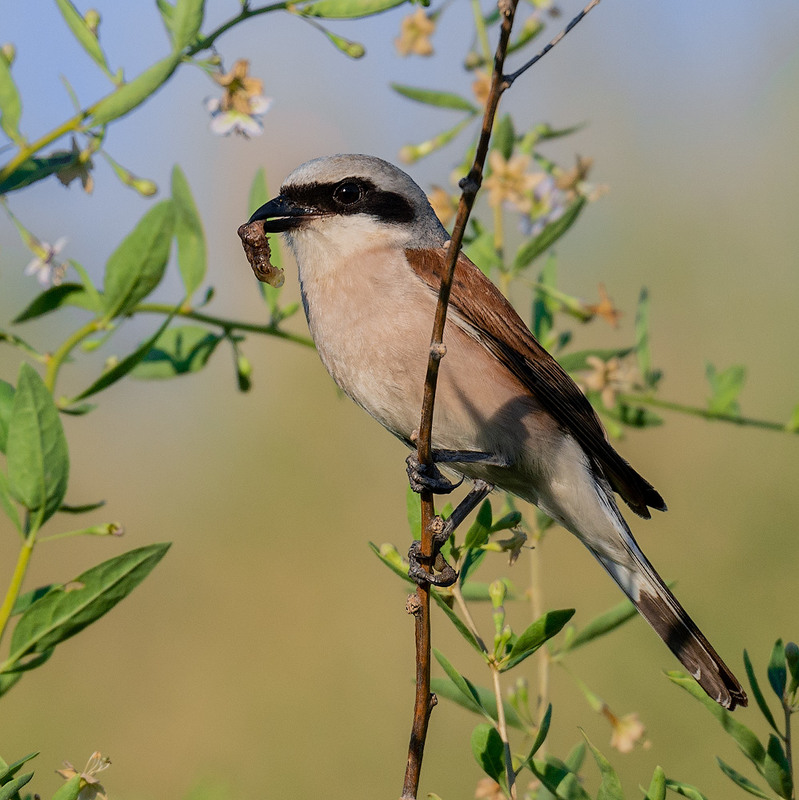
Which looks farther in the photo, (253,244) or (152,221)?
(253,244)

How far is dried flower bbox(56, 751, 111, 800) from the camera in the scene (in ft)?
4.10

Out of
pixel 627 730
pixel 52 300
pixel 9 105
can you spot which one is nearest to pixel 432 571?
pixel 627 730

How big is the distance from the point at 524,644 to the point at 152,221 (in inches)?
31.6

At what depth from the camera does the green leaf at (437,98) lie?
7.15ft

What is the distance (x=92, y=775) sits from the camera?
127 cm

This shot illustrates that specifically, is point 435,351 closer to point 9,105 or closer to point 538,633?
point 538,633

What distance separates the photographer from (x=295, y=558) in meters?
5.25

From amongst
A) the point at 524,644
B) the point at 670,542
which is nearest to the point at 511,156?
the point at 524,644

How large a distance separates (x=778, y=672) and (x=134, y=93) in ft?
3.96

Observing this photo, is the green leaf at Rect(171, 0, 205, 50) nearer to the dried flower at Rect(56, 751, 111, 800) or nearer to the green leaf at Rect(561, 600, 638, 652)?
Answer: the dried flower at Rect(56, 751, 111, 800)

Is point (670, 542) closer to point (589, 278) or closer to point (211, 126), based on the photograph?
point (589, 278)

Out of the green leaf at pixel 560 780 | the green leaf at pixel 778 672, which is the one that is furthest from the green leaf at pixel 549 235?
the green leaf at pixel 560 780

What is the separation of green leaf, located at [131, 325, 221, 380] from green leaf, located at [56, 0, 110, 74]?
1.66ft

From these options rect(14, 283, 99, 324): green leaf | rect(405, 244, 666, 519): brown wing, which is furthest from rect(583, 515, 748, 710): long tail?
rect(14, 283, 99, 324): green leaf
